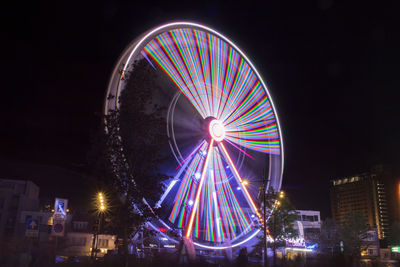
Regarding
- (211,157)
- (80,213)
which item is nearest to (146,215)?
(211,157)

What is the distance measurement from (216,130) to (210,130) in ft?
1.43

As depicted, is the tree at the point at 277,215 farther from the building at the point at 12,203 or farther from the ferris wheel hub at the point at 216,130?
the building at the point at 12,203

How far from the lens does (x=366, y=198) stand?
387 ft

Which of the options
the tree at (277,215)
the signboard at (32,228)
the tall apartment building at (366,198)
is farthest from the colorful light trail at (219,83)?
the tall apartment building at (366,198)

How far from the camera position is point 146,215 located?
34.4ft

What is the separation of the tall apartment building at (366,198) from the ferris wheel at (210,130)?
98223 mm

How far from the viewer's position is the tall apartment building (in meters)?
114

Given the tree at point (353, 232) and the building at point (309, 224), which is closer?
the tree at point (353, 232)

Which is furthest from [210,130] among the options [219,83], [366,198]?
[366,198]

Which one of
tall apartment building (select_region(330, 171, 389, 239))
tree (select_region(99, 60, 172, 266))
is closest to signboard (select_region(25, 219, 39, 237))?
tree (select_region(99, 60, 172, 266))

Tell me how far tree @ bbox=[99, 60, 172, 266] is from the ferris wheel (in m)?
3.32

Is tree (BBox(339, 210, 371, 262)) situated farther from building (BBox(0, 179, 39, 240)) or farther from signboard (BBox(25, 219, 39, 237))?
signboard (BBox(25, 219, 39, 237))

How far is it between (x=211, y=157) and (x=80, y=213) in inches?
1623

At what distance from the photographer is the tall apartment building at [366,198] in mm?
113938
